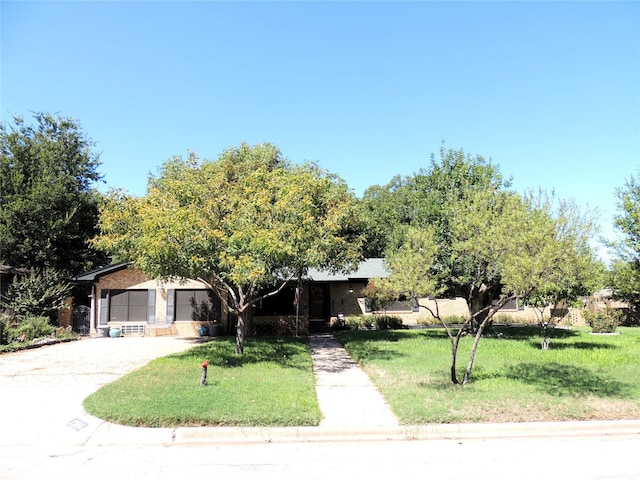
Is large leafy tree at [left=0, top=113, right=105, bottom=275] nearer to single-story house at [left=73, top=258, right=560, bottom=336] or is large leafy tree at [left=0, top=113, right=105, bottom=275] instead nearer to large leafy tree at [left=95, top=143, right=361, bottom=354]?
single-story house at [left=73, top=258, right=560, bottom=336]

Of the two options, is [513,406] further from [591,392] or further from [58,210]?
[58,210]

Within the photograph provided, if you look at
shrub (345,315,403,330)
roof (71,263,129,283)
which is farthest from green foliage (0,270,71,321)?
shrub (345,315,403,330)

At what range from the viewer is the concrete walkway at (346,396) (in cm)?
736

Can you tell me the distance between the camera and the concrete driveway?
689 cm

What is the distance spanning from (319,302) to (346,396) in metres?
17.2

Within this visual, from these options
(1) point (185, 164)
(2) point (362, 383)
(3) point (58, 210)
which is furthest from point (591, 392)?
(3) point (58, 210)

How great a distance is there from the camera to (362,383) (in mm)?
10273

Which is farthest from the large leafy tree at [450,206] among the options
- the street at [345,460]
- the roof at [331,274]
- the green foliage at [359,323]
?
the street at [345,460]

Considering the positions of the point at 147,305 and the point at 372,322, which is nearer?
the point at 147,305

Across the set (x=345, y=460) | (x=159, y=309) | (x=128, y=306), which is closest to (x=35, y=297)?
(x=128, y=306)

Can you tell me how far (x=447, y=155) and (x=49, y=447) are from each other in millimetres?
16952

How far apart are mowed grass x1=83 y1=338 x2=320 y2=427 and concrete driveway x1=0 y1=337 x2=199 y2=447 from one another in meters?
0.49

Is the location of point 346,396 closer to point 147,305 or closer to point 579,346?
point 579,346

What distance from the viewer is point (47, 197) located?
23.7m
